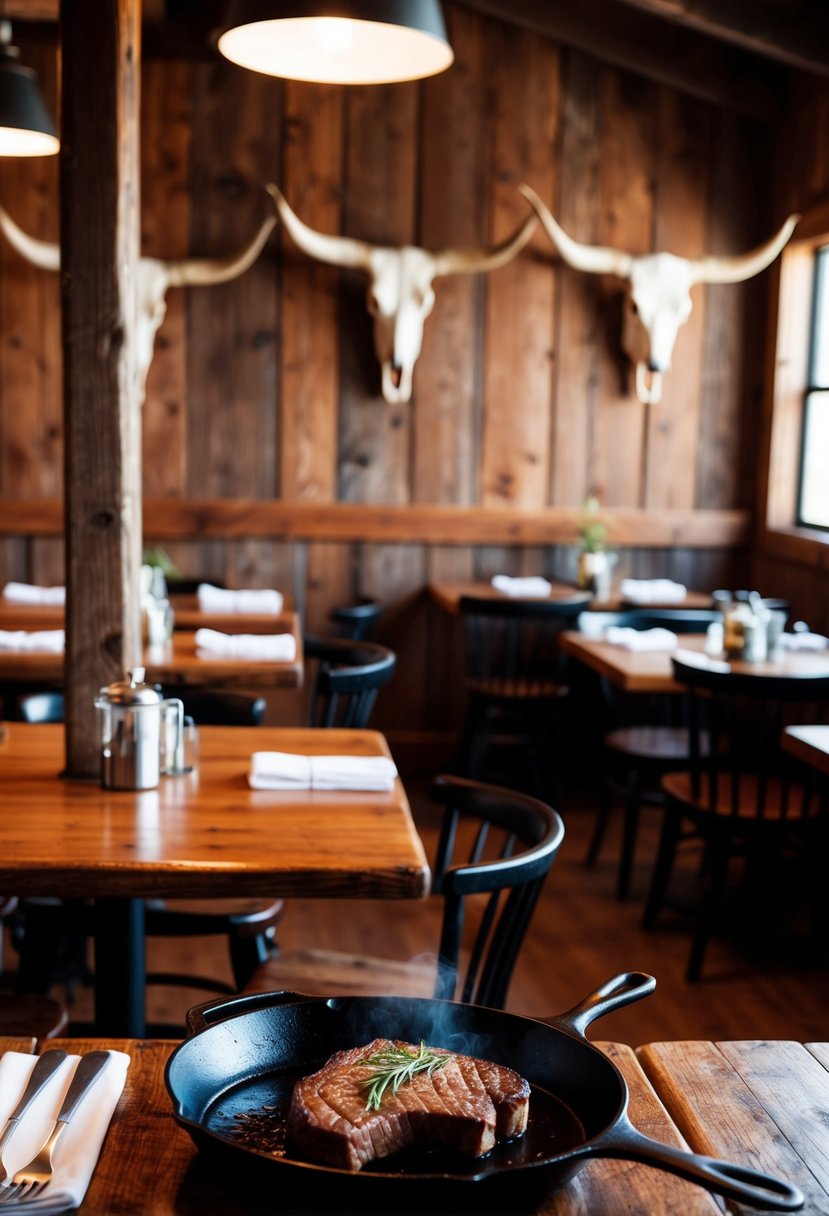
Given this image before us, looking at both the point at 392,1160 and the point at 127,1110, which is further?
the point at 127,1110

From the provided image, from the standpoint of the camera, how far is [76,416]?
8.24 feet

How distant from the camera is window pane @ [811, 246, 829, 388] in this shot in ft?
19.5

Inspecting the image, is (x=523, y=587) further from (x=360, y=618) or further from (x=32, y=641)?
(x=32, y=641)

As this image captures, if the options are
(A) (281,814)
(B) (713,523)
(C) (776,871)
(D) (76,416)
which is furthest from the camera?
(B) (713,523)

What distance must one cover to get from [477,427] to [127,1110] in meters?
5.17

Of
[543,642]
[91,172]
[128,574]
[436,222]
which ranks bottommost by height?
[543,642]

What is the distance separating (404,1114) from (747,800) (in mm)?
3036

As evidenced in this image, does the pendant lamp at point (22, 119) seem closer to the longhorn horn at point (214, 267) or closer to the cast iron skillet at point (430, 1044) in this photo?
the longhorn horn at point (214, 267)

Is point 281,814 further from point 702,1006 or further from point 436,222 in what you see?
point 436,222

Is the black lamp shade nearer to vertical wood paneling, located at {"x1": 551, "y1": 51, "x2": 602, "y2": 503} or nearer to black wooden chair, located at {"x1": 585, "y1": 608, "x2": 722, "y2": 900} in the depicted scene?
black wooden chair, located at {"x1": 585, "y1": 608, "x2": 722, "y2": 900}

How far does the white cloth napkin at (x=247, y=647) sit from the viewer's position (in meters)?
3.96

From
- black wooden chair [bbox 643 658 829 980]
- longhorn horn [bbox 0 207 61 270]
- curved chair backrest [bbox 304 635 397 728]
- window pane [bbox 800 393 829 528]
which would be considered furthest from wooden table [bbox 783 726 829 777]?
longhorn horn [bbox 0 207 61 270]

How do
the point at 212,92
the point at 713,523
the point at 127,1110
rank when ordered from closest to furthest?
1. the point at 127,1110
2. the point at 212,92
3. the point at 713,523

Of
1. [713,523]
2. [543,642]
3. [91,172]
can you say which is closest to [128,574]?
[91,172]
